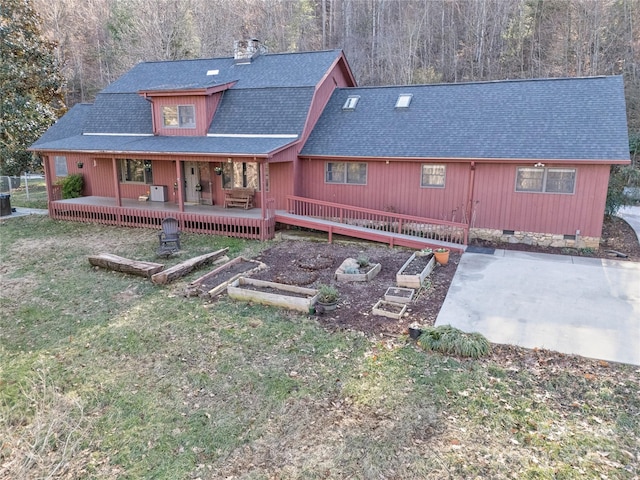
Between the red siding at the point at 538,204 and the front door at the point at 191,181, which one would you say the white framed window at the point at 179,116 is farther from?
the red siding at the point at 538,204

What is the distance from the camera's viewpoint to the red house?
11773 millimetres

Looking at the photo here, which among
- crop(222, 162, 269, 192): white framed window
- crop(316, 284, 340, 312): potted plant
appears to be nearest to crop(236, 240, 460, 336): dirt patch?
crop(316, 284, 340, 312): potted plant

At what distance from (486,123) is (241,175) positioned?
8.14 metres

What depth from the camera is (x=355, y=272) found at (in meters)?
9.29

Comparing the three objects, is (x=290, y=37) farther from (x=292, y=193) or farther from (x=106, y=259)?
(x=106, y=259)

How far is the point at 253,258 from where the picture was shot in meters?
10.8

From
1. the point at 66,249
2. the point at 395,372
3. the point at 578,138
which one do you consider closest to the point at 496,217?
the point at 578,138

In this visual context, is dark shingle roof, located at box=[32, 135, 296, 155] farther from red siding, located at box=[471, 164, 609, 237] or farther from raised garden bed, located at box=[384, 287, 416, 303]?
red siding, located at box=[471, 164, 609, 237]

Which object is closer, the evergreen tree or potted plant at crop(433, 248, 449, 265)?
potted plant at crop(433, 248, 449, 265)

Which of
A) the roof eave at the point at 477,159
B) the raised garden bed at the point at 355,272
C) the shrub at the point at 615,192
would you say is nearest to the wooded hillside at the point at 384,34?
the shrub at the point at 615,192

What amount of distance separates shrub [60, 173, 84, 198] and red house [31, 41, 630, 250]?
397mm

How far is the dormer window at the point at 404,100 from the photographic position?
1457 centimetres

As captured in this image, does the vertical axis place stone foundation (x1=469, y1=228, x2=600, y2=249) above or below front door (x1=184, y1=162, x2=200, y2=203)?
below

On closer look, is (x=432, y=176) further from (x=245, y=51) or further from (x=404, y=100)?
(x=245, y=51)
